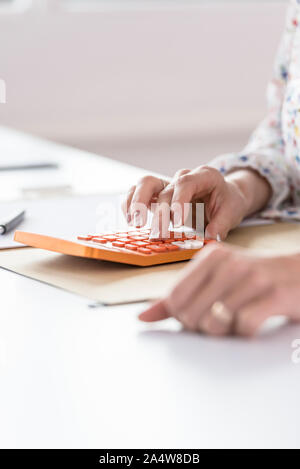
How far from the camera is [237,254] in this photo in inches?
20.5

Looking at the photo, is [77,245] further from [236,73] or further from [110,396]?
[236,73]

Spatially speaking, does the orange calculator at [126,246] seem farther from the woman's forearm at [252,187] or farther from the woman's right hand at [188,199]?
the woman's forearm at [252,187]

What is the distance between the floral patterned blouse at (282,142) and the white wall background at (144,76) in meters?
1.89

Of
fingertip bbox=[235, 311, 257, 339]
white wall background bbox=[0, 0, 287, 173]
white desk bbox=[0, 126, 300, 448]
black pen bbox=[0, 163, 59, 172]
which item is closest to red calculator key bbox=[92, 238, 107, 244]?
white desk bbox=[0, 126, 300, 448]

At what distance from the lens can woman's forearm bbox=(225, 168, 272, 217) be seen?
3.38 feet

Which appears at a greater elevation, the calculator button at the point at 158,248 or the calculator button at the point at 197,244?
the calculator button at the point at 197,244

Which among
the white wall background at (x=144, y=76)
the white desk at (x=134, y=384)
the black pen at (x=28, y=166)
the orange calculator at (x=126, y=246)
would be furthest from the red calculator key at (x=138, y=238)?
the white wall background at (x=144, y=76)

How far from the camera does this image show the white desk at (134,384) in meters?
0.39

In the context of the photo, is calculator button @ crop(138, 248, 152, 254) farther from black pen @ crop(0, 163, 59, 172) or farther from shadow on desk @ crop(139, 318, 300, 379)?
black pen @ crop(0, 163, 59, 172)

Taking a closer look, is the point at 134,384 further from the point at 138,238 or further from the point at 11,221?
the point at 11,221

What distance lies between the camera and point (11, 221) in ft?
3.08

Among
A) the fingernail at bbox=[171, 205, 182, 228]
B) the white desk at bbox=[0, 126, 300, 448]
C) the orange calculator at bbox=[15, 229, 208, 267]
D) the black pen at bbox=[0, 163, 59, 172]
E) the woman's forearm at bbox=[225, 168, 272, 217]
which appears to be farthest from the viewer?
the black pen at bbox=[0, 163, 59, 172]

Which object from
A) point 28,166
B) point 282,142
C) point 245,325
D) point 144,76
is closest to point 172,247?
point 245,325

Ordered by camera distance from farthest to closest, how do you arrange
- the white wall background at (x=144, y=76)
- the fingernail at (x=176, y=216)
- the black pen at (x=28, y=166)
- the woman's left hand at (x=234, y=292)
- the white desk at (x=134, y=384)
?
1. the white wall background at (x=144, y=76)
2. the black pen at (x=28, y=166)
3. the fingernail at (x=176, y=216)
4. the woman's left hand at (x=234, y=292)
5. the white desk at (x=134, y=384)
